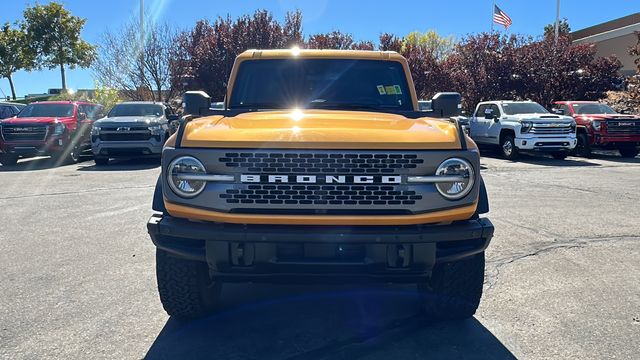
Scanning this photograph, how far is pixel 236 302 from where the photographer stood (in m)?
4.17

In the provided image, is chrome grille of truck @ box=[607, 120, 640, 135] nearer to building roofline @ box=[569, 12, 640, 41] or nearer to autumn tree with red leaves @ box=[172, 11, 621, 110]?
autumn tree with red leaves @ box=[172, 11, 621, 110]

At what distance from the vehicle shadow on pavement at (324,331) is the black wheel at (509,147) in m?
12.6

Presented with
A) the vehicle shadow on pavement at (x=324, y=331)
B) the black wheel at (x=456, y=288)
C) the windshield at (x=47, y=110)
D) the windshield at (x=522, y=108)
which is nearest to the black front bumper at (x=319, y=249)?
the black wheel at (x=456, y=288)

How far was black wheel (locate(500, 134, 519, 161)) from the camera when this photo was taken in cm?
1587

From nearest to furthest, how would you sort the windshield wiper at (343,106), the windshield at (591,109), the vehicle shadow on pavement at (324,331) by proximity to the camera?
the vehicle shadow on pavement at (324,331)
the windshield wiper at (343,106)
the windshield at (591,109)

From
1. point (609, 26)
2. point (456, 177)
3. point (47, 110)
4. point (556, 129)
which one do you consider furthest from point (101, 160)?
point (609, 26)

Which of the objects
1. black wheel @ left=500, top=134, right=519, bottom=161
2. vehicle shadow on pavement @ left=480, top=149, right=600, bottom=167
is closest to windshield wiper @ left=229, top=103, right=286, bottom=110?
vehicle shadow on pavement @ left=480, top=149, right=600, bottom=167

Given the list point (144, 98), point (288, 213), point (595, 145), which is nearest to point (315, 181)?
point (288, 213)

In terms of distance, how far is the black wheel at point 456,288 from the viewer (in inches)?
136

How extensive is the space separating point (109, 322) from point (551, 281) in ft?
11.6

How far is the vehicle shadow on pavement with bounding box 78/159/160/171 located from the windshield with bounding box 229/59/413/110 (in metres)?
9.52

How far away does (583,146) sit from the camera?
16.6 metres

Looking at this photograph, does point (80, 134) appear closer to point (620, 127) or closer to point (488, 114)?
point (488, 114)

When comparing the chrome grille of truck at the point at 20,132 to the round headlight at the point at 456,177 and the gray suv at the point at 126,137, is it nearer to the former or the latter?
the gray suv at the point at 126,137
